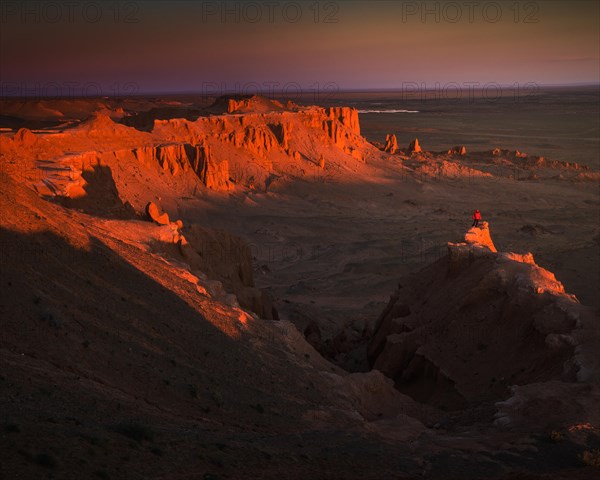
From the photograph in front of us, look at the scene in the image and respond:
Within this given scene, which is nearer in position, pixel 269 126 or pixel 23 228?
pixel 23 228

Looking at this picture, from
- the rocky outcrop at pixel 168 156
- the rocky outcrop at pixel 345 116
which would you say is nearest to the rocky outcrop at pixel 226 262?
the rocky outcrop at pixel 168 156

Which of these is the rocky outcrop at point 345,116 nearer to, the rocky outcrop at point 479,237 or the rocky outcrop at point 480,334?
the rocky outcrop at point 479,237

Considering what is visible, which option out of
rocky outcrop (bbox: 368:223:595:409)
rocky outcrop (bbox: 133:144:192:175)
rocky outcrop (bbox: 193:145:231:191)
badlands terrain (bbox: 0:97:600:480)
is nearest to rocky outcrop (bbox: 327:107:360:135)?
rocky outcrop (bbox: 193:145:231:191)

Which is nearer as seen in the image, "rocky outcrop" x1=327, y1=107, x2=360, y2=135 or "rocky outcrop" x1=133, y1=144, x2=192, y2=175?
"rocky outcrop" x1=133, y1=144, x2=192, y2=175

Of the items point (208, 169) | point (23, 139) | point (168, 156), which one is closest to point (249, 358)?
point (23, 139)

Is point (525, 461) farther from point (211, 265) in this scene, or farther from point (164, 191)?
point (164, 191)

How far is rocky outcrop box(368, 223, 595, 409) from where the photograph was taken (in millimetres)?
13719

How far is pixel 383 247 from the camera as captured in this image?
3931cm

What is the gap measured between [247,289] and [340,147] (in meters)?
47.7

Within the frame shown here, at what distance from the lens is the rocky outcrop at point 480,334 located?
13.7 metres

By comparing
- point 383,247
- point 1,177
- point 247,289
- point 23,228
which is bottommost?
point 383,247

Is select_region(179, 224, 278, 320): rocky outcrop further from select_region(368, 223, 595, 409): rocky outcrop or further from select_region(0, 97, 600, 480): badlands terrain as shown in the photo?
select_region(368, 223, 595, 409): rocky outcrop

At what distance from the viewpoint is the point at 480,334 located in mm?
15469

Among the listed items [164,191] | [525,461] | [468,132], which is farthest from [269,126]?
[468,132]
